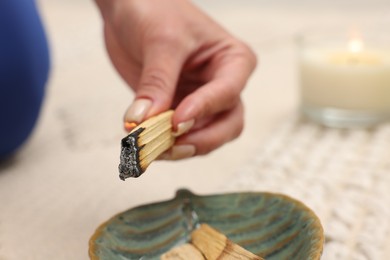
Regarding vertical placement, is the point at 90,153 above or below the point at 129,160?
below

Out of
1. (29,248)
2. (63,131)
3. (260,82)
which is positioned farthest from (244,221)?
(260,82)

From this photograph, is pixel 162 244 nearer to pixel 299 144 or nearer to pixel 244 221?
pixel 244 221

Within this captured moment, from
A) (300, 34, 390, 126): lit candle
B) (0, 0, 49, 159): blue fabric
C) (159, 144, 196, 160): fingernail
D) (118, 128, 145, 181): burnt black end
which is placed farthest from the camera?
(300, 34, 390, 126): lit candle

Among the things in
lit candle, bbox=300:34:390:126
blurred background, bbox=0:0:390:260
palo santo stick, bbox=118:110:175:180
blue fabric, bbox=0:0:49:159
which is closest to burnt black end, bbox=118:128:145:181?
palo santo stick, bbox=118:110:175:180

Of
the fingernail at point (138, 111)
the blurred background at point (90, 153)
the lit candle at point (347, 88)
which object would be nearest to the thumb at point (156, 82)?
the fingernail at point (138, 111)

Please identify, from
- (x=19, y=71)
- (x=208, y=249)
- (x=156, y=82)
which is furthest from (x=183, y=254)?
(x=19, y=71)

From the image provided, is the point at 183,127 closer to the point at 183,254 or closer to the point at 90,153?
the point at 183,254

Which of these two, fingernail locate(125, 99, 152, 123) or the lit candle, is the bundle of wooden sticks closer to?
fingernail locate(125, 99, 152, 123)
